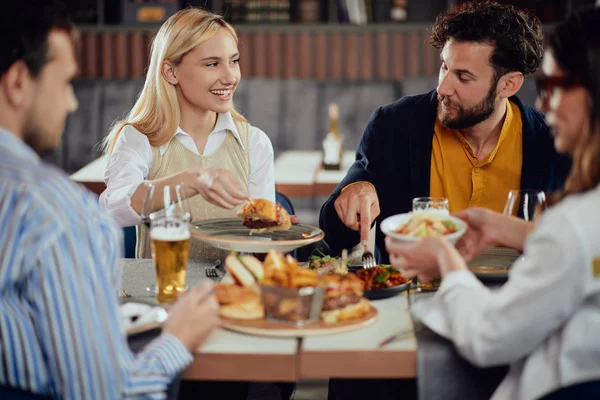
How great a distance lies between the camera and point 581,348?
4.17 feet

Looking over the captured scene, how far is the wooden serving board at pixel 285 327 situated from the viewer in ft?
4.75

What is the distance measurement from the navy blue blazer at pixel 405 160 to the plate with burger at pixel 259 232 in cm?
38

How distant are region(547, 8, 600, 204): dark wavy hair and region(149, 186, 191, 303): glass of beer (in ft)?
2.41

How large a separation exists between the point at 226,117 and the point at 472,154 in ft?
2.55

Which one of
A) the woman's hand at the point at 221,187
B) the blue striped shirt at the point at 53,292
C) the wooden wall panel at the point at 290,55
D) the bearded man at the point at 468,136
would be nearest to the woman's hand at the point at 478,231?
the woman's hand at the point at 221,187

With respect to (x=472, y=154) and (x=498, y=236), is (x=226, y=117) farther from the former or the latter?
(x=498, y=236)

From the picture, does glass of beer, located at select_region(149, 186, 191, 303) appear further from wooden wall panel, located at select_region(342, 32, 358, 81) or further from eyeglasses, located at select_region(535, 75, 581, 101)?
wooden wall panel, located at select_region(342, 32, 358, 81)

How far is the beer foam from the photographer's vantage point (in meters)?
1.63

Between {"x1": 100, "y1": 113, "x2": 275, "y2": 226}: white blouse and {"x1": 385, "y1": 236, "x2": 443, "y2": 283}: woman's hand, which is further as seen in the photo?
{"x1": 100, "y1": 113, "x2": 275, "y2": 226}: white blouse

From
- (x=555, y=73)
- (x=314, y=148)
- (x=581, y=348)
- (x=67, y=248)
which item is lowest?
(x=314, y=148)

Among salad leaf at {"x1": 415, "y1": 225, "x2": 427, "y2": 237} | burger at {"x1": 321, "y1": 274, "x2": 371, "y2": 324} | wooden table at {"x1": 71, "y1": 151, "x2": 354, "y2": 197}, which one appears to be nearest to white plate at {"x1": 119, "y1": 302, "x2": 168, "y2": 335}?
burger at {"x1": 321, "y1": 274, "x2": 371, "y2": 324}

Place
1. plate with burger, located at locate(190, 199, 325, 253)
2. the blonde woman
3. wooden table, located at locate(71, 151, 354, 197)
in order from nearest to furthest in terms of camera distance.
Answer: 1. plate with burger, located at locate(190, 199, 325, 253)
2. the blonde woman
3. wooden table, located at locate(71, 151, 354, 197)

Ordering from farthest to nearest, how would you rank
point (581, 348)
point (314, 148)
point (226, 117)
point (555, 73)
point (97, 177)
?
point (314, 148), point (97, 177), point (226, 117), point (555, 73), point (581, 348)

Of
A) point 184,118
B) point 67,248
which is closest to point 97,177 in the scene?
point 184,118
